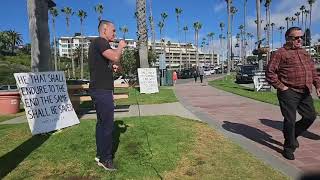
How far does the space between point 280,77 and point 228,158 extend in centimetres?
146

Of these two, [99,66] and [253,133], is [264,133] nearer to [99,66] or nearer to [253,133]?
[253,133]

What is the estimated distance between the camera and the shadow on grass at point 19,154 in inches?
254

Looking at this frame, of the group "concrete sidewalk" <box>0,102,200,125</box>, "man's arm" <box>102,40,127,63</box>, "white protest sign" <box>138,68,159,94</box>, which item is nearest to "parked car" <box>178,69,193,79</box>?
"white protest sign" <box>138,68,159,94</box>

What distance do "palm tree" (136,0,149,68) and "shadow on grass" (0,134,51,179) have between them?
53.6 ft

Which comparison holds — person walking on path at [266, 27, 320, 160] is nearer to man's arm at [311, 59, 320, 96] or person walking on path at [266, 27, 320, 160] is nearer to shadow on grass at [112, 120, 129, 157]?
man's arm at [311, 59, 320, 96]

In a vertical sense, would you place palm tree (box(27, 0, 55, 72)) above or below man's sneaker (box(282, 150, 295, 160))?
above

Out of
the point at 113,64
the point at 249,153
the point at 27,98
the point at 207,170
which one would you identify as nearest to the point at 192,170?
the point at 207,170

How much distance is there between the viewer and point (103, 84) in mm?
6227

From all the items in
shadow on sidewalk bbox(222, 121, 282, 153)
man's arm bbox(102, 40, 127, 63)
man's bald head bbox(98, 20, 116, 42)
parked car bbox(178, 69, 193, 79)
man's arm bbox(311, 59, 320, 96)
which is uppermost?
man's bald head bbox(98, 20, 116, 42)

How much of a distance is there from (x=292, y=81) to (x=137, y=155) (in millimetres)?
2585

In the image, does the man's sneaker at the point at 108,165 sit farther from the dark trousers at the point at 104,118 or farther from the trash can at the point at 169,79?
the trash can at the point at 169,79

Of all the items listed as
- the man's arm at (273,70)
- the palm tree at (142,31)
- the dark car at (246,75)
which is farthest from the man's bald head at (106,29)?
the dark car at (246,75)

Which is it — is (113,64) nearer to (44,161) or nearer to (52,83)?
(44,161)

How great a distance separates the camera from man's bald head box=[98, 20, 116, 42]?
6.22 metres
